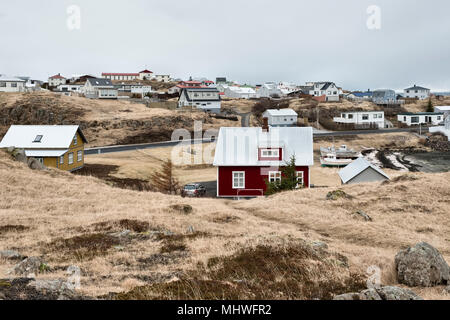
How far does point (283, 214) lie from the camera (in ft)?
79.8

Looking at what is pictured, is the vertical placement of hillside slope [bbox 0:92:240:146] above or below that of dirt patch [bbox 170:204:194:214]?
above

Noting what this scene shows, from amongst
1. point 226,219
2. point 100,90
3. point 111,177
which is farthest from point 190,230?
point 100,90

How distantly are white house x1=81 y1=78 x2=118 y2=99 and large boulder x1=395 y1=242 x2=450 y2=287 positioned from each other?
11650cm

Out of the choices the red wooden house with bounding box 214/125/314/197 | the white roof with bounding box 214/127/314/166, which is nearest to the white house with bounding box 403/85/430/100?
the white roof with bounding box 214/127/314/166

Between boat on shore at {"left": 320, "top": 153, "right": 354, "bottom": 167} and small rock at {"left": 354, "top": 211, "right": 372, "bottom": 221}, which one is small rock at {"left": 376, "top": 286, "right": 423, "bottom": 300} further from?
boat on shore at {"left": 320, "top": 153, "right": 354, "bottom": 167}

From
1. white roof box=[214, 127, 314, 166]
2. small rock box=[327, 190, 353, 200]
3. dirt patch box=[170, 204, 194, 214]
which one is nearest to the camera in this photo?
dirt patch box=[170, 204, 194, 214]

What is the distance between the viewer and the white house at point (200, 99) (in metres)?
115

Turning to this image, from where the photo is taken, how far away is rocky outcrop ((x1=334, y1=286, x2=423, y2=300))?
8086 millimetres

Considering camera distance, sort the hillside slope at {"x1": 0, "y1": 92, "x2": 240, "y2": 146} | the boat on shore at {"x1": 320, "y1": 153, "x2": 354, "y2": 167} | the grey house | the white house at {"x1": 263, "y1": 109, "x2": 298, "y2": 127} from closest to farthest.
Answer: the boat on shore at {"x1": 320, "y1": 153, "x2": 354, "y2": 167}
the hillside slope at {"x1": 0, "y1": 92, "x2": 240, "y2": 146}
the white house at {"x1": 263, "y1": 109, "x2": 298, "y2": 127}
the grey house

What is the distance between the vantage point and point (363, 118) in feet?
350

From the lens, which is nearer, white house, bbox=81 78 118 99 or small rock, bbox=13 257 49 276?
small rock, bbox=13 257 49 276

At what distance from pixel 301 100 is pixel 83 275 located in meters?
128

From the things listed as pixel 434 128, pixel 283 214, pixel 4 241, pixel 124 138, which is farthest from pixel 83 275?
pixel 434 128

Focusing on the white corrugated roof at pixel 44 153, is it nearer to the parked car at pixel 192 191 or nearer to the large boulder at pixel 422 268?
the parked car at pixel 192 191
